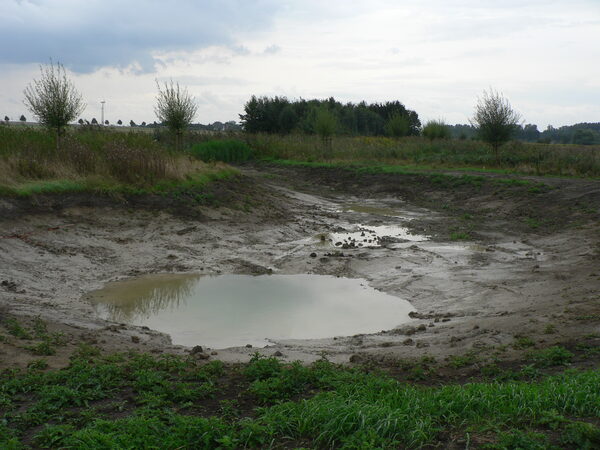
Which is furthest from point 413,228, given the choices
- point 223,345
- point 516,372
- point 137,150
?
point 516,372

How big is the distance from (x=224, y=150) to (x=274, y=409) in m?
33.6

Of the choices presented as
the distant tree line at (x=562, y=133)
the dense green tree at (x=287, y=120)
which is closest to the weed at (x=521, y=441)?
the dense green tree at (x=287, y=120)

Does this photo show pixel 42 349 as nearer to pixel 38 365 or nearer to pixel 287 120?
pixel 38 365

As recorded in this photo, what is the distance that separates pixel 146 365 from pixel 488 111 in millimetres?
30329

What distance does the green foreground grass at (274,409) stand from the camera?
4.22 metres

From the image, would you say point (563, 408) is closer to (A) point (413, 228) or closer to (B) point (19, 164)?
(A) point (413, 228)

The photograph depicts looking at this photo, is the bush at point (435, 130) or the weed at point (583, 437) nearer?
the weed at point (583, 437)

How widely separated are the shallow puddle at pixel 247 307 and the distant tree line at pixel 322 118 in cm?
3164

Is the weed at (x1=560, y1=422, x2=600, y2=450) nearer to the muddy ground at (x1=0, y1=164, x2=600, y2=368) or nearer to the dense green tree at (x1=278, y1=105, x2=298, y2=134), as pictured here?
the muddy ground at (x1=0, y1=164, x2=600, y2=368)

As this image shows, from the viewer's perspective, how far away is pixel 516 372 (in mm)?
5980

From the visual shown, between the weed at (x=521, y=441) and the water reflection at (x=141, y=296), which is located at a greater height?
the weed at (x=521, y=441)

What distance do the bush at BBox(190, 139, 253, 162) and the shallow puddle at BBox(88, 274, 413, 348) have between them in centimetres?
2300

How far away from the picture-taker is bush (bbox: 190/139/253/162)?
Result: 34656 mm

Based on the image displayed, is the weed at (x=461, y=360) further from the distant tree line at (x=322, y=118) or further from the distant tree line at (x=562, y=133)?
the distant tree line at (x=562, y=133)
